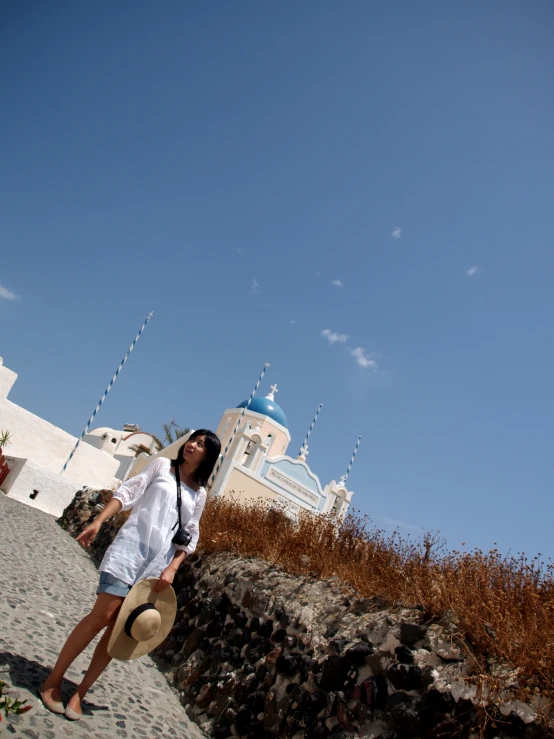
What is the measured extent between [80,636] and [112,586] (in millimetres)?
303

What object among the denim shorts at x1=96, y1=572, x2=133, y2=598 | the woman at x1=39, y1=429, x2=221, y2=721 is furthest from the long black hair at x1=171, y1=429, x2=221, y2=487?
the denim shorts at x1=96, y1=572, x2=133, y2=598

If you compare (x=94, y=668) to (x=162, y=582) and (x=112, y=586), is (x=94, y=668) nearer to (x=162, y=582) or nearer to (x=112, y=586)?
(x=112, y=586)

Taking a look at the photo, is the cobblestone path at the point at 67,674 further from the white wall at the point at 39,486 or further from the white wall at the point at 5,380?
the white wall at the point at 5,380

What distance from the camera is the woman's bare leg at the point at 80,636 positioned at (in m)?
2.87

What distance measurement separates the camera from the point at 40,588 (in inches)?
217

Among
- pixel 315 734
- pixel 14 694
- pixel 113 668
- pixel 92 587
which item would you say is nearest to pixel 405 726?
pixel 315 734

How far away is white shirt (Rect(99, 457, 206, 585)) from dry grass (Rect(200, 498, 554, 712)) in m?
1.79

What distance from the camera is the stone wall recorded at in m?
2.74

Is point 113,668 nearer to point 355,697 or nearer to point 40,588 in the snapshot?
point 40,588

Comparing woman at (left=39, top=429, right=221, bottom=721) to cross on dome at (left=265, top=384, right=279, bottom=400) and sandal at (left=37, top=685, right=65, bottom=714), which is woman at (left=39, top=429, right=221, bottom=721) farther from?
cross on dome at (left=265, top=384, right=279, bottom=400)

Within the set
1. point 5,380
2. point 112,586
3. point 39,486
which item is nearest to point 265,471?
point 39,486

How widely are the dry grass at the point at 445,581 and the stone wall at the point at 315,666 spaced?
0.14 meters

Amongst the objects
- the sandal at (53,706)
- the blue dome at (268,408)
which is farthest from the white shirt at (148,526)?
the blue dome at (268,408)

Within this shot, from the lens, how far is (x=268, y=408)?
2942cm
